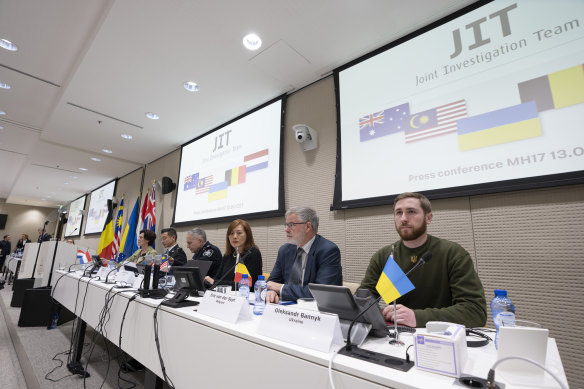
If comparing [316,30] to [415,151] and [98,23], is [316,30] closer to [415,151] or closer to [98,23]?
[415,151]

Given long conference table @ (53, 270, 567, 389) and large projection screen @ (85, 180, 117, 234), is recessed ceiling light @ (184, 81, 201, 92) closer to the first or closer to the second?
long conference table @ (53, 270, 567, 389)

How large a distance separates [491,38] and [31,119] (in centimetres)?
556

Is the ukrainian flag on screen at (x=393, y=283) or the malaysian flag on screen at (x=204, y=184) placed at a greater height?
the malaysian flag on screen at (x=204, y=184)

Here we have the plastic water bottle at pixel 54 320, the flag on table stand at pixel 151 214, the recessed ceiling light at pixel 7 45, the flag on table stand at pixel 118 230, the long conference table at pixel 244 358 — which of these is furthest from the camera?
the flag on table stand at pixel 118 230

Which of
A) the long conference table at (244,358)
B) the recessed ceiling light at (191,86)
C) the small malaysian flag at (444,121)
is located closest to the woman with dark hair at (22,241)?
the recessed ceiling light at (191,86)

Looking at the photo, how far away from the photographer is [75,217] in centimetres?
885

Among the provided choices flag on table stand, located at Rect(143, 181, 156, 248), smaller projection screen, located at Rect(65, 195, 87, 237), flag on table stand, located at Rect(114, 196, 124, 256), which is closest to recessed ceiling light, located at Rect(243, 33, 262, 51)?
flag on table stand, located at Rect(143, 181, 156, 248)

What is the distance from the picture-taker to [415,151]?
2.06 meters

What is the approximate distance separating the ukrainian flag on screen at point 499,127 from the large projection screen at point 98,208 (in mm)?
7258

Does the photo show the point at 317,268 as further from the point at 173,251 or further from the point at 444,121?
the point at 173,251

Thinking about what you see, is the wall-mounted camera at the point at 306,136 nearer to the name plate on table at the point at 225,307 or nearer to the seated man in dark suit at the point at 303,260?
the seated man in dark suit at the point at 303,260

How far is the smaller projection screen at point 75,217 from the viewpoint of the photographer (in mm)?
8375

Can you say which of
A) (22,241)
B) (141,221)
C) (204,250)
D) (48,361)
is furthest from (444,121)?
(22,241)

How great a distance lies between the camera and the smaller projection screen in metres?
8.38
